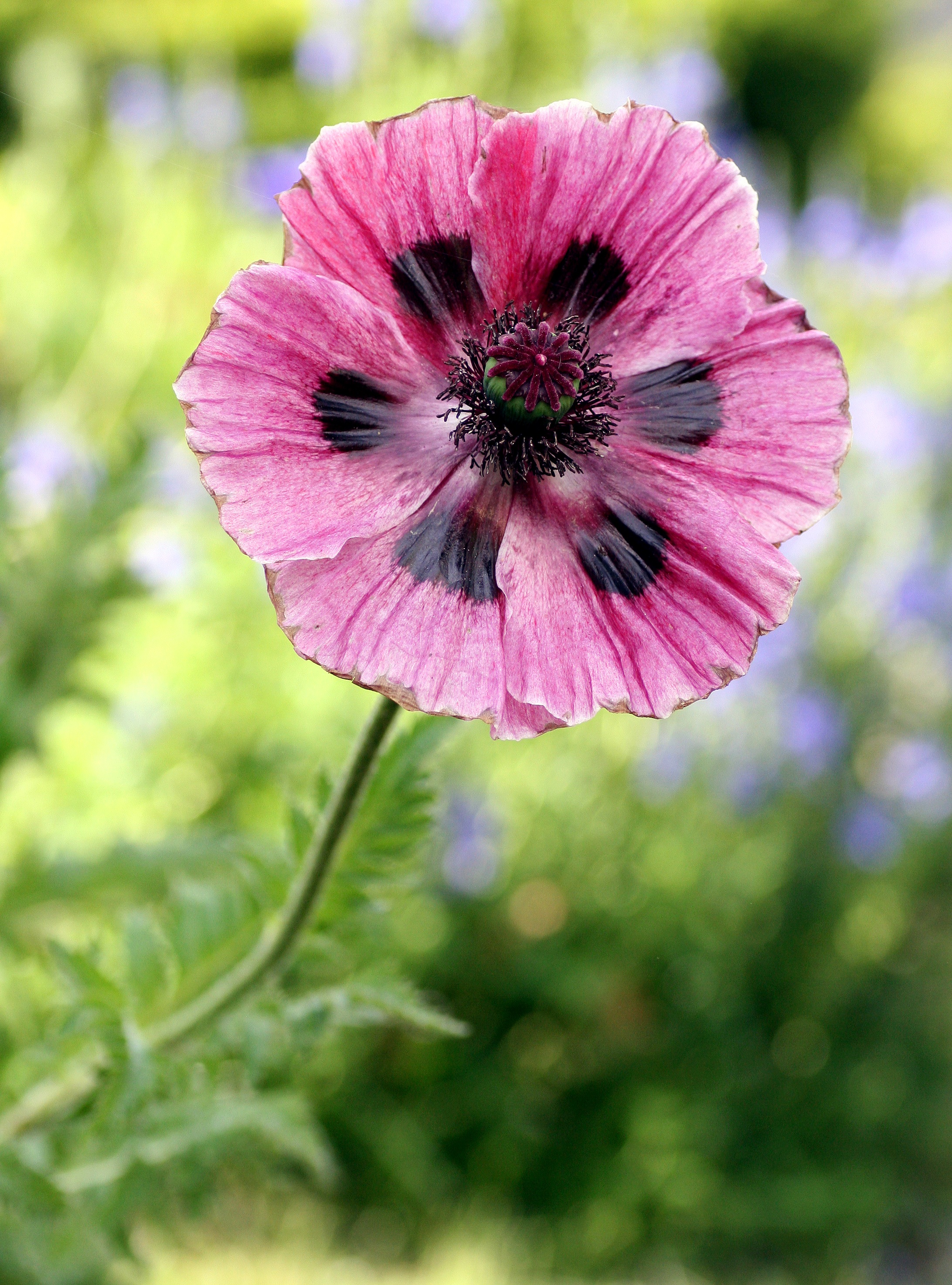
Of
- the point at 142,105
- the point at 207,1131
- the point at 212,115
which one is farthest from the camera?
the point at 142,105

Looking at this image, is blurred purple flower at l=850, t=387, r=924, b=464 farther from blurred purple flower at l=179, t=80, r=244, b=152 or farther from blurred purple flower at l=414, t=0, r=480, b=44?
blurred purple flower at l=179, t=80, r=244, b=152

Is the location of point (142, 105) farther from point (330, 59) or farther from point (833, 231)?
point (833, 231)

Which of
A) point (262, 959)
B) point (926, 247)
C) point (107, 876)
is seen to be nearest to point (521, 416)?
point (262, 959)

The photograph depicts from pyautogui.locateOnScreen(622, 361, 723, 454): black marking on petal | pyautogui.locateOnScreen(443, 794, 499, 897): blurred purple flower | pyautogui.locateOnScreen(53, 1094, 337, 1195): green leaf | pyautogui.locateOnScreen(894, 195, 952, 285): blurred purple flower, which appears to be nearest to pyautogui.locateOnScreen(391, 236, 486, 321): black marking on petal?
pyautogui.locateOnScreen(622, 361, 723, 454): black marking on petal

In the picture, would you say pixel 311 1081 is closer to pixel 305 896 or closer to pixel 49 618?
pixel 49 618

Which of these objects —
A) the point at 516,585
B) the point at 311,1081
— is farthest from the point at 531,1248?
the point at 516,585

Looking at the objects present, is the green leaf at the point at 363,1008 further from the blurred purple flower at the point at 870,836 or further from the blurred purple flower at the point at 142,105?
the blurred purple flower at the point at 142,105
